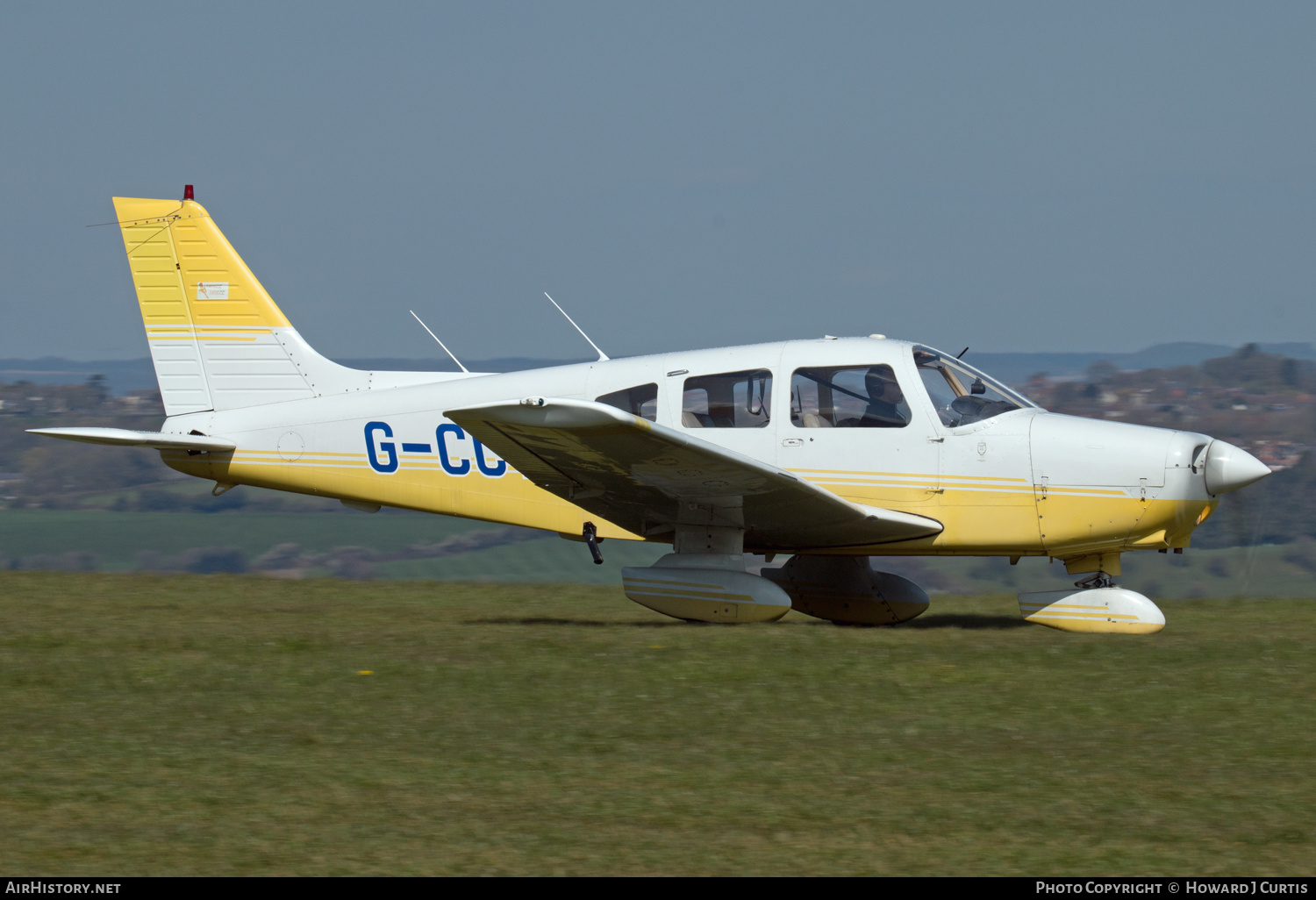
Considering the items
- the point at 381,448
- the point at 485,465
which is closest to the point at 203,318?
the point at 381,448

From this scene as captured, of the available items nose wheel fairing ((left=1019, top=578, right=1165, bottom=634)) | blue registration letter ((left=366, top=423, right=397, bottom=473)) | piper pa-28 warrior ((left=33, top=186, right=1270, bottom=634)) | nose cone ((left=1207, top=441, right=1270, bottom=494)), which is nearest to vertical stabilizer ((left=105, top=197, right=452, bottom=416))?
piper pa-28 warrior ((left=33, top=186, right=1270, bottom=634))

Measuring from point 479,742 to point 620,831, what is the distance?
150 cm

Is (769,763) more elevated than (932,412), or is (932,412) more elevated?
(932,412)

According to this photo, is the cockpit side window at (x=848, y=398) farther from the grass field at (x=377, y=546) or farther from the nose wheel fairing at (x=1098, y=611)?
the grass field at (x=377, y=546)

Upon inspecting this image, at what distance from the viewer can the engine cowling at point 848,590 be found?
1052cm

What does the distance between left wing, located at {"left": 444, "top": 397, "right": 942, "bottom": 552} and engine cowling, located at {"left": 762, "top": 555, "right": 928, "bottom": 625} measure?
26.9 inches

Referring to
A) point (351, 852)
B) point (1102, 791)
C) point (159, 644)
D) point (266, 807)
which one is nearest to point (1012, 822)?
point (1102, 791)

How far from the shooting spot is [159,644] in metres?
8.27

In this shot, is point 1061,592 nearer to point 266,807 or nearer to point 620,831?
point 620,831

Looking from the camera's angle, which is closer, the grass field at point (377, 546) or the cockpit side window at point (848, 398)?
the cockpit side window at point (848, 398)

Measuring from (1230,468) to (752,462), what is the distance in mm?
3237

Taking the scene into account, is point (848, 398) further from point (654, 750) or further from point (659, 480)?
point (654, 750)

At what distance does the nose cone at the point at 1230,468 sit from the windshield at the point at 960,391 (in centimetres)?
138

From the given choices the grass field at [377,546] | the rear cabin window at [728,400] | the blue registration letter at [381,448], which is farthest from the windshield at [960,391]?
the grass field at [377,546]
